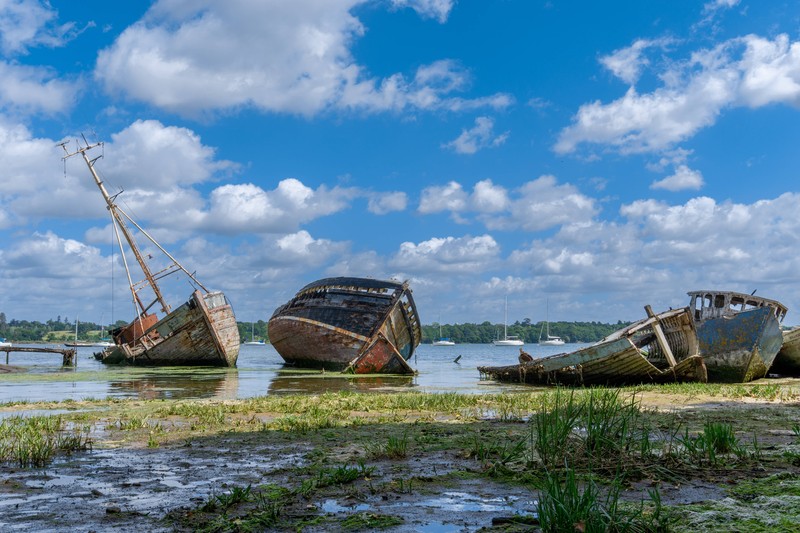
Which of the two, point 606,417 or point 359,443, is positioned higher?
point 606,417

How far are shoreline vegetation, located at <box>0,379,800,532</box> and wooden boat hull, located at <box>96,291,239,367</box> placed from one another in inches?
944

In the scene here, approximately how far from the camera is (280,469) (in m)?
6.32

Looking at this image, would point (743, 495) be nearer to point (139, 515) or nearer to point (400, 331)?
point (139, 515)

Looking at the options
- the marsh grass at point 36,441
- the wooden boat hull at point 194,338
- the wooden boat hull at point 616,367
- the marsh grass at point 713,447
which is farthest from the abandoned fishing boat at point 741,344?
the wooden boat hull at point 194,338

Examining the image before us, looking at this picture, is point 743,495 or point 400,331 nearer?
point 743,495

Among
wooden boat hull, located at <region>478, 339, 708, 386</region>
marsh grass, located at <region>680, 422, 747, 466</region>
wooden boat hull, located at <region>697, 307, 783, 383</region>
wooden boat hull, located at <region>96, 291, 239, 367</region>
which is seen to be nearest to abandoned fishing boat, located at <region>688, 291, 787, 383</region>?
wooden boat hull, located at <region>697, 307, 783, 383</region>

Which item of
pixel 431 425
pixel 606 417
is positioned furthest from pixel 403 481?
pixel 431 425

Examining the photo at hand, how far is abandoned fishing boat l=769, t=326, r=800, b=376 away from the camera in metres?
25.9

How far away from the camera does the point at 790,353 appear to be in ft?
85.5

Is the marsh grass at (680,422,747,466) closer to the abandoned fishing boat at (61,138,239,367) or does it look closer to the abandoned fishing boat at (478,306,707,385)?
the abandoned fishing boat at (478,306,707,385)

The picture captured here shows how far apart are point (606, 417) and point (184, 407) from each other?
824 cm

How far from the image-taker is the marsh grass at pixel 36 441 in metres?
6.64

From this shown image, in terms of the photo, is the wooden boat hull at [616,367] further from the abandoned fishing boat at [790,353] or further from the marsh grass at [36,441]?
the marsh grass at [36,441]

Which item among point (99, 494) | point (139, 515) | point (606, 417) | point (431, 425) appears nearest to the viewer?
point (139, 515)
